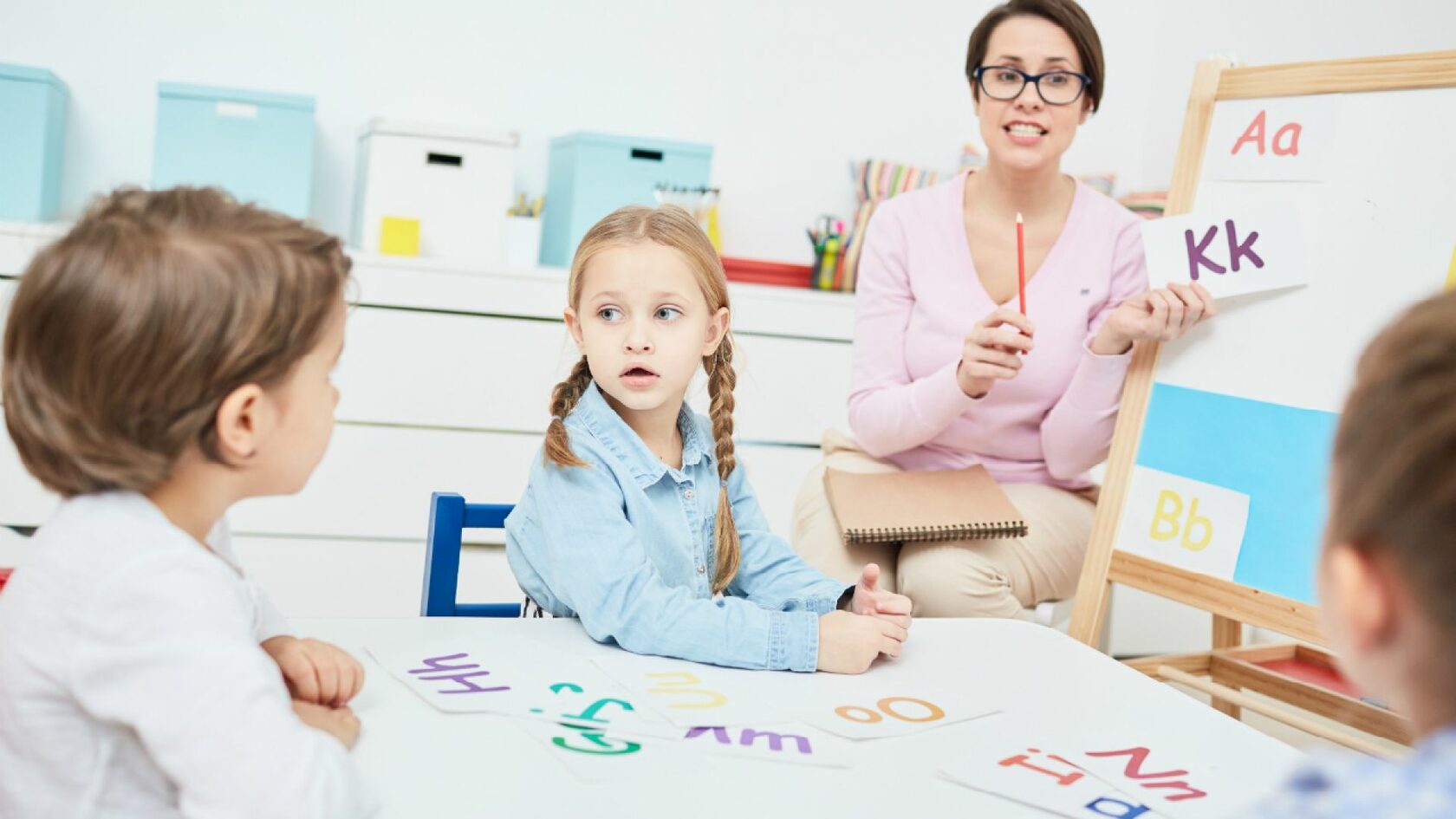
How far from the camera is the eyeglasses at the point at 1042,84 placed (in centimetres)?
190

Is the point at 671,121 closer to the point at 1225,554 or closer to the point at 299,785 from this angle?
the point at 1225,554

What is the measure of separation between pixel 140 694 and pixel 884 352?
1.41 metres

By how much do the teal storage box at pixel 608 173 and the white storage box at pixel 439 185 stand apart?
0.15 meters

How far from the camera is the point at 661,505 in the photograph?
1.35 metres

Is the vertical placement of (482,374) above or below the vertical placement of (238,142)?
below

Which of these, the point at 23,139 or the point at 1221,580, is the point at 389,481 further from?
the point at 1221,580

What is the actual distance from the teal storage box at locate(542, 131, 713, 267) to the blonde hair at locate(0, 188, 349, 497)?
2.23 meters

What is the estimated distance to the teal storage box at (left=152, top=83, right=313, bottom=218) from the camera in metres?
2.80

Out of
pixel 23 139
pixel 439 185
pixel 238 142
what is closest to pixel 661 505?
pixel 439 185

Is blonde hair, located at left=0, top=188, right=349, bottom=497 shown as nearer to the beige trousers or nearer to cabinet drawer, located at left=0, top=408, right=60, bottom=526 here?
the beige trousers

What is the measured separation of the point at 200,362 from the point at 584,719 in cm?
38

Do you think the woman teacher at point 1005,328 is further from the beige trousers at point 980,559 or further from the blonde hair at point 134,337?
the blonde hair at point 134,337

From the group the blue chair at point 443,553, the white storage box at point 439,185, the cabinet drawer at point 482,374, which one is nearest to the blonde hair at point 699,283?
the blue chair at point 443,553

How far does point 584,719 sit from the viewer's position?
3.22ft
